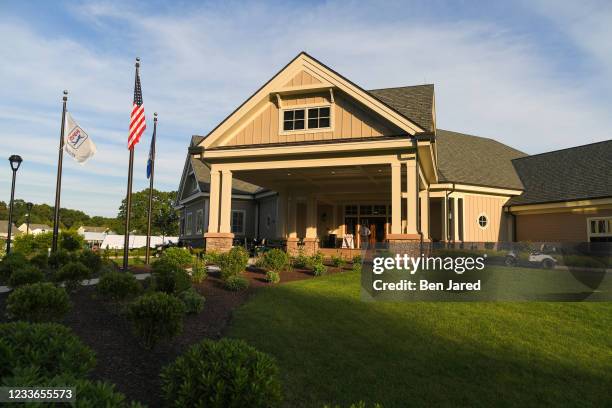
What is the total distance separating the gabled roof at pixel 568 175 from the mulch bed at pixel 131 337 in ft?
57.3

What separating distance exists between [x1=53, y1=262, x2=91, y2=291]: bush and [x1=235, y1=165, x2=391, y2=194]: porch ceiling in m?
8.92

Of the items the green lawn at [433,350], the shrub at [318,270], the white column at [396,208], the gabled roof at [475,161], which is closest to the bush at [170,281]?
the green lawn at [433,350]

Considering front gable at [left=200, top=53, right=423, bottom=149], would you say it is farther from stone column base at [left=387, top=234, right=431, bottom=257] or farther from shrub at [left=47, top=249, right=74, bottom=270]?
shrub at [left=47, top=249, right=74, bottom=270]

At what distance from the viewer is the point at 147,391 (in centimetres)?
482

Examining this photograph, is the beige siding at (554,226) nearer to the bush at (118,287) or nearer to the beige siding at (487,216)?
the beige siding at (487,216)

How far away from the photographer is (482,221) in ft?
75.4

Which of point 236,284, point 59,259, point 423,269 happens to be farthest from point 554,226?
point 59,259

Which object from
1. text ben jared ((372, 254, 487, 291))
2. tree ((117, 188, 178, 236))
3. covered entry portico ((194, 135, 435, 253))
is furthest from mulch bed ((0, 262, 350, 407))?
tree ((117, 188, 178, 236))

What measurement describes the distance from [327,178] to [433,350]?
563 inches

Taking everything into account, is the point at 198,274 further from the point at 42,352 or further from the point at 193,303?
the point at 42,352

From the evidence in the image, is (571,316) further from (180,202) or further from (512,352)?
(180,202)

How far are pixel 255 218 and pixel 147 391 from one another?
24.3m

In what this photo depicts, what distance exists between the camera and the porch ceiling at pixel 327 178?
1780cm

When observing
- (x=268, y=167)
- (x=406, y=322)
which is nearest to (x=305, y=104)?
(x=268, y=167)
